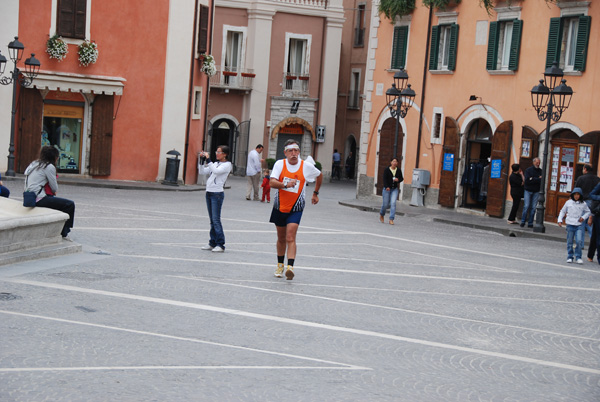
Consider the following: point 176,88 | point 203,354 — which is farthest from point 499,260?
point 176,88

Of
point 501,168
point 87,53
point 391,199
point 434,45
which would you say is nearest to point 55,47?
point 87,53

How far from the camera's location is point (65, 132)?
1363 inches

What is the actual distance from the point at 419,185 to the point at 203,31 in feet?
35.2

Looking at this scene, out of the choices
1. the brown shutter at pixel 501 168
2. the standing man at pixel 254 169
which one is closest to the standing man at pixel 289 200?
the standing man at pixel 254 169

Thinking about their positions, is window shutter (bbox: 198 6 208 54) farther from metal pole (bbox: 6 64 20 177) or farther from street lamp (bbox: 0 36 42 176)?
metal pole (bbox: 6 64 20 177)

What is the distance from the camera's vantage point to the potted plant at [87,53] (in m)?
34.0

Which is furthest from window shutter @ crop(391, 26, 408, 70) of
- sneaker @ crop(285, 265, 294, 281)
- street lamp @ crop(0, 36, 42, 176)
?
sneaker @ crop(285, 265, 294, 281)

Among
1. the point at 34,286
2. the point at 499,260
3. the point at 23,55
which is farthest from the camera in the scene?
the point at 23,55

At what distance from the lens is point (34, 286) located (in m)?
11.3

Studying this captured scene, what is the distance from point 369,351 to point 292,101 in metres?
45.1

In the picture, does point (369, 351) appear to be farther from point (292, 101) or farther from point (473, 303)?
point (292, 101)

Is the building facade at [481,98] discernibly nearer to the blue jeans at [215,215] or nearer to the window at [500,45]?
the window at [500,45]

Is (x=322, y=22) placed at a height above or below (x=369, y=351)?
above

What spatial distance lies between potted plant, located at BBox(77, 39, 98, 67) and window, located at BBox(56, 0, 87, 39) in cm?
33
